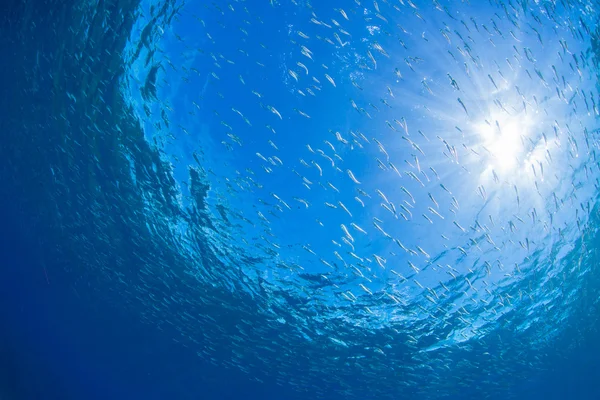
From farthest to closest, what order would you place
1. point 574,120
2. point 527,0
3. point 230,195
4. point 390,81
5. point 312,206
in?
point 230,195, point 312,206, point 574,120, point 390,81, point 527,0

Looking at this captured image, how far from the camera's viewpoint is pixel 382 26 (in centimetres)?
702

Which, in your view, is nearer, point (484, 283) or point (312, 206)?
point (312, 206)

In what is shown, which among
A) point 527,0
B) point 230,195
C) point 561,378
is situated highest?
point 527,0

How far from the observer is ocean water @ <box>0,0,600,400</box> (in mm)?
7523

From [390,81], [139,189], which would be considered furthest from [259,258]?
[390,81]

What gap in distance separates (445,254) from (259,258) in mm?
7277

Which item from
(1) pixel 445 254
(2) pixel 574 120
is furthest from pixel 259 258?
(2) pixel 574 120

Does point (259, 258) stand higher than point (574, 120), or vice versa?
point (574, 120)

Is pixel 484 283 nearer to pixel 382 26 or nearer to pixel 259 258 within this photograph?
pixel 259 258

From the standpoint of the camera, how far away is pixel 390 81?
7664mm

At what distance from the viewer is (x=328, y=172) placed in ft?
29.3

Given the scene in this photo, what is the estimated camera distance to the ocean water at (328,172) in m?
7.52

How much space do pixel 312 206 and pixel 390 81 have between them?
14.1ft

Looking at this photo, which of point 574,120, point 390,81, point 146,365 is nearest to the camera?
point 390,81
